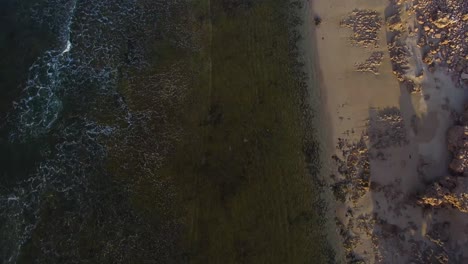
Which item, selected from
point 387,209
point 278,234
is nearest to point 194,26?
point 278,234

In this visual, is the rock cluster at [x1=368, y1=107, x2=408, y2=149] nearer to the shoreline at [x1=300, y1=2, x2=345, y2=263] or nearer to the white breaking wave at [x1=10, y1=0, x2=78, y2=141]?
the shoreline at [x1=300, y1=2, x2=345, y2=263]

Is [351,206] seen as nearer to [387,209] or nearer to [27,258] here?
[387,209]

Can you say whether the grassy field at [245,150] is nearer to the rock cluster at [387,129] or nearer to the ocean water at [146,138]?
the ocean water at [146,138]

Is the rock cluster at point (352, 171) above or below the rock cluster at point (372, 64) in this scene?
below


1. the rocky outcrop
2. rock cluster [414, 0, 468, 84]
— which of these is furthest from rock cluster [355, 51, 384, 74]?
the rocky outcrop

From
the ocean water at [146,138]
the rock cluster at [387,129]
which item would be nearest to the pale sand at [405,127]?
the rock cluster at [387,129]
